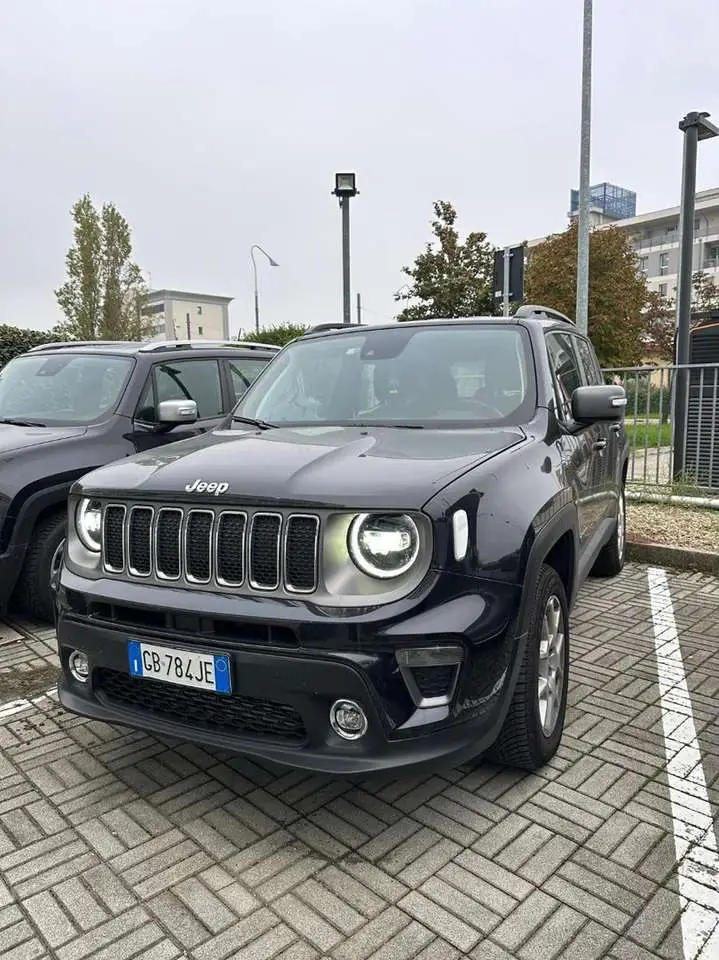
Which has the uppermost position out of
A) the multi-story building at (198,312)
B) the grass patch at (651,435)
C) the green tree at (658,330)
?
the multi-story building at (198,312)

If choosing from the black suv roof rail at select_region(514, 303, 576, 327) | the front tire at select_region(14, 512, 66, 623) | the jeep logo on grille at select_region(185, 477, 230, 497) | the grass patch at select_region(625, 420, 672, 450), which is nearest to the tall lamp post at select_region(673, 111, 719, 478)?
the grass patch at select_region(625, 420, 672, 450)

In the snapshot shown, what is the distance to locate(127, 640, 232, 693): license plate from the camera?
2.51 m

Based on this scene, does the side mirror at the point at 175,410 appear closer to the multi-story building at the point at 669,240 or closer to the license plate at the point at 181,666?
the license plate at the point at 181,666

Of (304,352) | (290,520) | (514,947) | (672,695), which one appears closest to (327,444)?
(290,520)

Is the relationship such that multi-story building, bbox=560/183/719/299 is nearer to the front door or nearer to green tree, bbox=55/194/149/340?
green tree, bbox=55/194/149/340

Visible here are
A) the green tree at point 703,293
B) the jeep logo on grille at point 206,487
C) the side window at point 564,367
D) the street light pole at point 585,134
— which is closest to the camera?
the jeep logo on grille at point 206,487

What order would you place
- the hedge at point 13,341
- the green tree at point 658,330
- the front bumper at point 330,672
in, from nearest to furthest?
the front bumper at point 330,672 < the hedge at point 13,341 < the green tree at point 658,330

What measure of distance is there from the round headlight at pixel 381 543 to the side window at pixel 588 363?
2.88 m

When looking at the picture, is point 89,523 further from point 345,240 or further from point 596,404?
point 345,240

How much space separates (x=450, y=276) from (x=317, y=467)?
2327 centimetres

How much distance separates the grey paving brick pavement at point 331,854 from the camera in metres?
2.21

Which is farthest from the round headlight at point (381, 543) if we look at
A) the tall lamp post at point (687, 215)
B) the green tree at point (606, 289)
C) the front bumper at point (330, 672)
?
the green tree at point (606, 289)

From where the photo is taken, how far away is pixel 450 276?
979 inches

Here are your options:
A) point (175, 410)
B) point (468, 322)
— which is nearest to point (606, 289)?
point (468, 322)
